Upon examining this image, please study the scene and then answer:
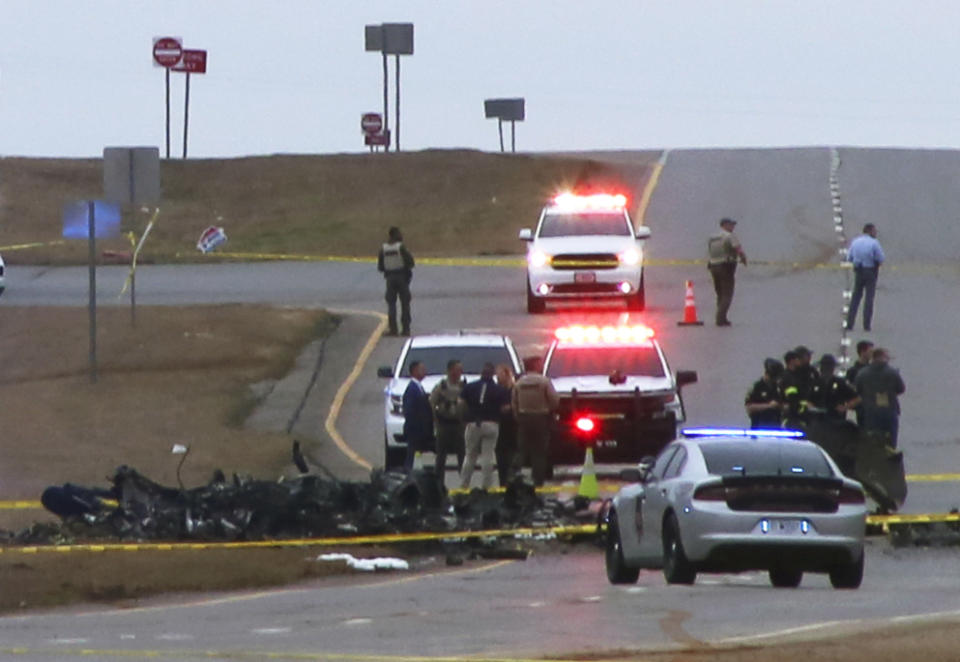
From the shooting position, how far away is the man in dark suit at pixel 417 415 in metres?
24.9

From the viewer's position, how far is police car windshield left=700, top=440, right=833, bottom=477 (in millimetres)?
16953

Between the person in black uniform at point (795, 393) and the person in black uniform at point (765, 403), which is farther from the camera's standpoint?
the person in black uniform at point (765, 403)

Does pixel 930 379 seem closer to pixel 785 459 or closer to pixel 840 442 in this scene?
pixel 840 442

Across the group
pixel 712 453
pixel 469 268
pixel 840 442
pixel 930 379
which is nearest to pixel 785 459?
pixel 712 453

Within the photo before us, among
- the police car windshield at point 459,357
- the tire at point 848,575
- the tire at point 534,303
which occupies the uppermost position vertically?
the tire at point 534,303

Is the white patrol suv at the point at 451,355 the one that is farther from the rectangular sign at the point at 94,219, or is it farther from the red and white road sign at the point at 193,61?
the red and white road sign at the point at 193,61

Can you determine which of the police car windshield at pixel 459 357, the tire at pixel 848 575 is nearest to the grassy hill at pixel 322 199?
the police car windshield at pixel 459 357

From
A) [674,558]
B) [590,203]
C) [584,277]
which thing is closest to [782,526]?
[674,558]

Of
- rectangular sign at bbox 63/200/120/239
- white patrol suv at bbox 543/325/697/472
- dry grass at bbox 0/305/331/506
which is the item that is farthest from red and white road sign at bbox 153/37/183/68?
white patrol suv at bbox 543/325/697/472

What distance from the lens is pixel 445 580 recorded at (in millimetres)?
18547

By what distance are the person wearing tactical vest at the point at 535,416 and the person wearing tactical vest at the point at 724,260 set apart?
11.8m

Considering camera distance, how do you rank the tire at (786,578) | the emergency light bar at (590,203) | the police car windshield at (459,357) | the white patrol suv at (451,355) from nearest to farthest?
the tire at (786,578) < the white patrol suv at (451,355) < the police car windshield at (459,357) < the emergency light bar at (590,203)

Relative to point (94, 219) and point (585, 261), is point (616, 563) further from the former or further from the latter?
point (585, 261)

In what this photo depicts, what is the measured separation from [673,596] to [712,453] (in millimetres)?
1164
